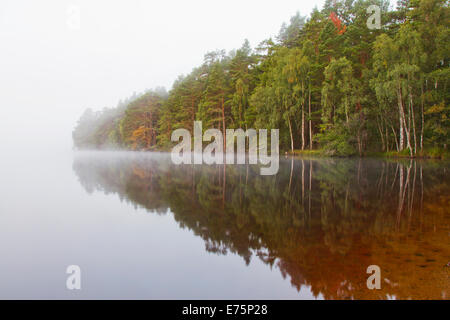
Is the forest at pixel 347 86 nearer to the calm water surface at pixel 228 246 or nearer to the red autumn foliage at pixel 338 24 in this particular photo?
the red autumn foliage at pixel 338 24

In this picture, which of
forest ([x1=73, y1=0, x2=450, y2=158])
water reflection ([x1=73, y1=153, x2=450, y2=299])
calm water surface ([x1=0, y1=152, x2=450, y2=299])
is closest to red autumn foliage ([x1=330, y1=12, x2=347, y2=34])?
forest ([x1=73, y1=0, x2=450, y2=158])

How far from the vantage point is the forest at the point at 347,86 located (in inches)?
1043

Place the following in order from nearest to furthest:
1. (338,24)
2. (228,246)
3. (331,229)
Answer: (228,246)
(331,229)
(338,24)

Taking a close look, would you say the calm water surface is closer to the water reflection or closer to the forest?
the water reflection

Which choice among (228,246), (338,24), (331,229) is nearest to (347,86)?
(338,24)

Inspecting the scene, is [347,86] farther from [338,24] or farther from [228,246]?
[228,246]

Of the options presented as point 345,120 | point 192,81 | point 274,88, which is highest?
point 192,81

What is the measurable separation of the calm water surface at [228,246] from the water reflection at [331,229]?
0.02 m

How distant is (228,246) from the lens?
4.84 meters

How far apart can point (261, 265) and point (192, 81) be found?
6068 cm

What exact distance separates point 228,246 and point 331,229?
1984 millimetres
